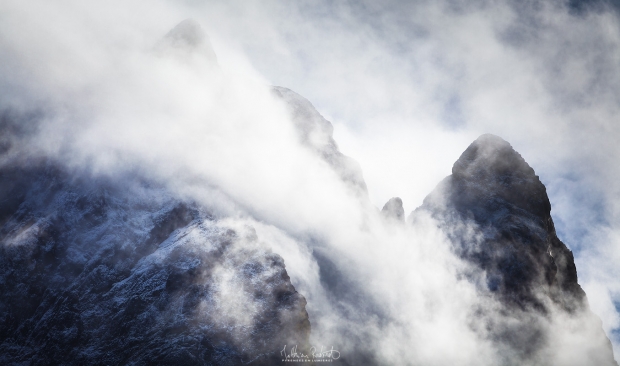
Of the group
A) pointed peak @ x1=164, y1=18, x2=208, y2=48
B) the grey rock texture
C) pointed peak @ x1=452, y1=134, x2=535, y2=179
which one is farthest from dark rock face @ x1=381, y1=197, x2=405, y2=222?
pointed peak @ x1=164, y1=18, x2=208, y2=48

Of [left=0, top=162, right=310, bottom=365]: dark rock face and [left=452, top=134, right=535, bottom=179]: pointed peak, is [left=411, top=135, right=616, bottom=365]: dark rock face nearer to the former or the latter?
[left=452, top=134, right=535, bottom=179]: pointed peak

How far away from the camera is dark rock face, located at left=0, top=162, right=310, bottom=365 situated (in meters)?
34.5

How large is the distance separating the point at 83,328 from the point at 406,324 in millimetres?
47034

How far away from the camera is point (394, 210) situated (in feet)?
230

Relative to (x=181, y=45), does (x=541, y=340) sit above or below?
below

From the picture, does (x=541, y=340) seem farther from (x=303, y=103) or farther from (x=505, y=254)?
(x=303, y=103)

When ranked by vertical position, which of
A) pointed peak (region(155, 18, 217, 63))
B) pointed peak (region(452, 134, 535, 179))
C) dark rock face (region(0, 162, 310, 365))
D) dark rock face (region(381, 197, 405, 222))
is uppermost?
pointed peak (region(452, 134, 535, 179))

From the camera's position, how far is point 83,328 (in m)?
35.5


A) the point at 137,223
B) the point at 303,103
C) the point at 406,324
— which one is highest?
the point at 303,103

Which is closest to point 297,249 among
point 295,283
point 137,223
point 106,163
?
point 295,283

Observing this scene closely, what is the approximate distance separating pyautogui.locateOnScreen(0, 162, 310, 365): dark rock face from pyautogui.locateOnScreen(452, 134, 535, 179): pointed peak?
44.6 meters

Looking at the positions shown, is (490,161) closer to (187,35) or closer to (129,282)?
(129,282)

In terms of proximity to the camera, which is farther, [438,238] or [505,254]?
[438,238]

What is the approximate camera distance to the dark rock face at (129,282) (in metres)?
34.5
